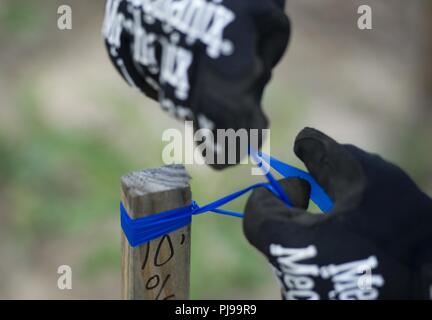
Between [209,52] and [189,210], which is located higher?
[209,52]

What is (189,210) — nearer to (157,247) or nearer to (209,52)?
(157,247)

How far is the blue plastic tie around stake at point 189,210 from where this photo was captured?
2.22 ft

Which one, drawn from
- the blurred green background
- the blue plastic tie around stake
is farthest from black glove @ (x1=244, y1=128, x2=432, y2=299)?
the blurred green background

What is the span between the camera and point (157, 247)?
74 centimetres

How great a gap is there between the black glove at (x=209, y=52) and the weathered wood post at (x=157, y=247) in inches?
5.2

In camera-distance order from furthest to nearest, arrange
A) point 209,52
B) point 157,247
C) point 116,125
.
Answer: point 116,125 < point 157,247 < point 209,52

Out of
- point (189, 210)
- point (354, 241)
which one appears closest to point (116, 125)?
point (189, 210)

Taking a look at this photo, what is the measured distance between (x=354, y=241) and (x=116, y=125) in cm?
151

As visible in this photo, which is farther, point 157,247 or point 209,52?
point 157,247

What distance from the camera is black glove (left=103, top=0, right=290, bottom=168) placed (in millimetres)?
565

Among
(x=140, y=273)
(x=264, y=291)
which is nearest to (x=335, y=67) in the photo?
(x=264, y=291)

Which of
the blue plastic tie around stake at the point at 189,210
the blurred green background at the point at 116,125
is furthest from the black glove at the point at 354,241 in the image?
the blurred green background at the point at 116,125

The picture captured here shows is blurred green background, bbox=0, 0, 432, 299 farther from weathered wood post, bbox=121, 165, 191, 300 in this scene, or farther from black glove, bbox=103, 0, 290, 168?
black glove, bbox=103, 0, 290, 168

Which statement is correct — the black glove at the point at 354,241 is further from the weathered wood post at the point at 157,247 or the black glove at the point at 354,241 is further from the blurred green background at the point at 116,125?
the blurred green background at the point at 116,125
